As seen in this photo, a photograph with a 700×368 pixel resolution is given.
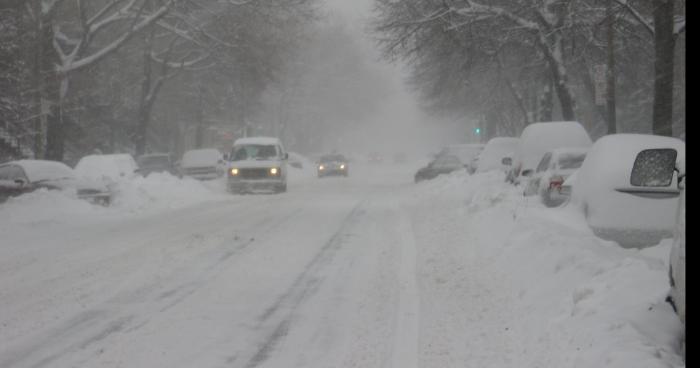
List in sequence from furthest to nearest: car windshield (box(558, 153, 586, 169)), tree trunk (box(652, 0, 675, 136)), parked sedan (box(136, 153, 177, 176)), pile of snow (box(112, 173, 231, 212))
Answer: parked sedan (box(136, 153, 177, 176)) → pile of snow (box(112, 173, 231, 212)) → tree trunk (box(652, 0, 675, 136)) → car windshield (box(558, 153, 586, 169))

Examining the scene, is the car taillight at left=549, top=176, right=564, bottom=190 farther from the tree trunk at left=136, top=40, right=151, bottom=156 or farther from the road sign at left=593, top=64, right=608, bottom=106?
the tree trunk at left=136, top=40, right=151, bottom=156

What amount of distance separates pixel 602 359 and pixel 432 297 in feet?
12.4

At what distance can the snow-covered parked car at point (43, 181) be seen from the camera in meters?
18.7

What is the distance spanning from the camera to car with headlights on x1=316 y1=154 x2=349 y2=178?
49.1 meters

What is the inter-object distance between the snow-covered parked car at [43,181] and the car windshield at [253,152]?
340 inches

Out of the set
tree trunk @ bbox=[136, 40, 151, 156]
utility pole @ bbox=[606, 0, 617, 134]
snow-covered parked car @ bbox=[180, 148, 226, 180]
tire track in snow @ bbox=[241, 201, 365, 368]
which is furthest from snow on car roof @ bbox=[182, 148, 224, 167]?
tire track in snow @ bbox=[241, 201, 365, 368]

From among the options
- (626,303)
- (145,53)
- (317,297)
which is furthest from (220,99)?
(626,303)

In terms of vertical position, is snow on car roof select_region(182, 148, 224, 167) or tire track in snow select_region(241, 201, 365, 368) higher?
snow on car roof select_region(182, 148, 224, 167)

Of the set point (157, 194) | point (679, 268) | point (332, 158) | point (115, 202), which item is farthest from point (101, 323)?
point (332, 158)

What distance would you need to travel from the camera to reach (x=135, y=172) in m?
26.3

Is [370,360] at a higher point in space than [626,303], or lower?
lower

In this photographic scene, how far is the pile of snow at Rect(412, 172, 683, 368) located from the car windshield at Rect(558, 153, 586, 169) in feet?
4.99

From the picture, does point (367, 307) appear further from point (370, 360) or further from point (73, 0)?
point (73, 0)

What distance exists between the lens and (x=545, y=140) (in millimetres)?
18422
